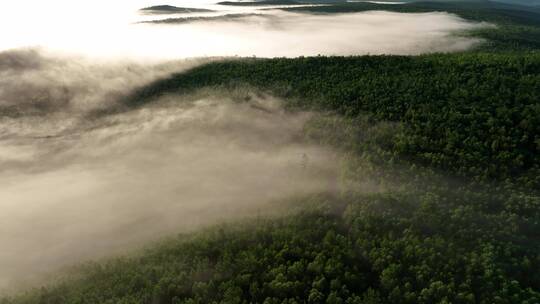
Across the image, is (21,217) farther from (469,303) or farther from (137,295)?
(469,303)

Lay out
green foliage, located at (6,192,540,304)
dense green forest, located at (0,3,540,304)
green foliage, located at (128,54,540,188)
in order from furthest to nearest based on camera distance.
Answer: green foliage, located at (128,54,540,188)
dense green forest, located at (0,3,540,304)
green foliage, located at (6,192,540,304)

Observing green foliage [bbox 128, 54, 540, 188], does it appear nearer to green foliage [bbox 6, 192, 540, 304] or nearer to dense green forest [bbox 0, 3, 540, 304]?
dense green forest [bbox 0, 3, 540, 304]

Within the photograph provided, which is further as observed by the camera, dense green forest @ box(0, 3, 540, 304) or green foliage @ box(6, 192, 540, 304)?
dense green forest @ box(0, 3, 540, 304)

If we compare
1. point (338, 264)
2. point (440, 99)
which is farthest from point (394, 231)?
point (440, 99)

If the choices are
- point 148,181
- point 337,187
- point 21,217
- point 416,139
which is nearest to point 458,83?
point 416,139

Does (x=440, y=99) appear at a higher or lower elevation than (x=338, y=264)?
higher

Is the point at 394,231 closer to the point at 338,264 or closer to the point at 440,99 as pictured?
the point at 338,264

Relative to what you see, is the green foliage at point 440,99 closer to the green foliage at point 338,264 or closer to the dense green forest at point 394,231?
the dense green forest at point 394,231

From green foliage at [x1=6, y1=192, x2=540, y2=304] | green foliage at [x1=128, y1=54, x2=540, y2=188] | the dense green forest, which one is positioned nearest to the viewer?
green foliage at [x1=6, y1=192, x2=540, y2=304]

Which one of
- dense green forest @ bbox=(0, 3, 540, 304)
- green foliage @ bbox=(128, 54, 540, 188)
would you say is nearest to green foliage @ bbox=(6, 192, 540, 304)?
dense green forest @ bbox=(0, 3, 540, 304)
